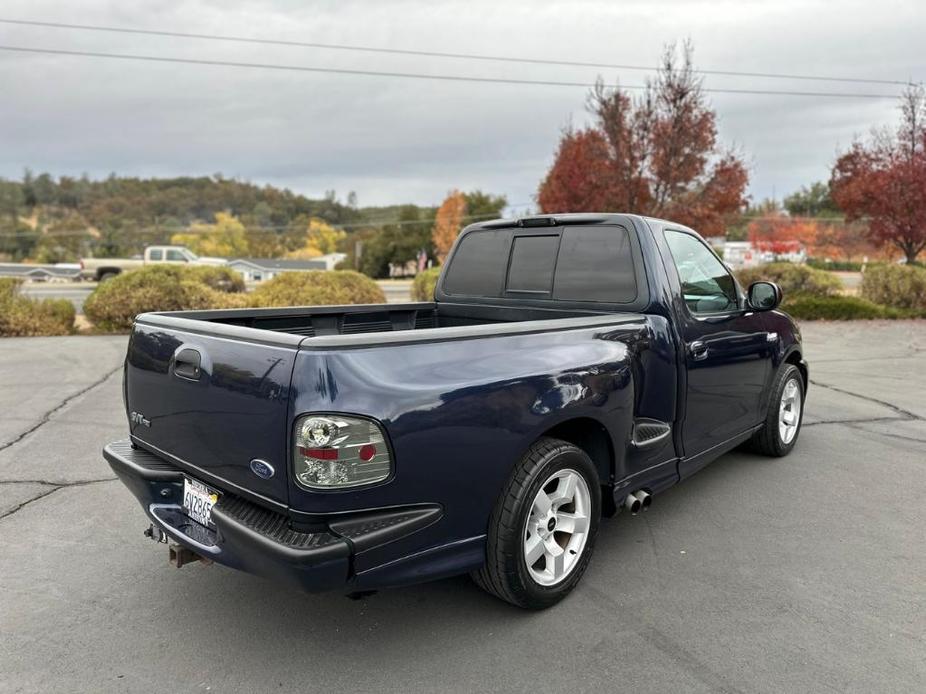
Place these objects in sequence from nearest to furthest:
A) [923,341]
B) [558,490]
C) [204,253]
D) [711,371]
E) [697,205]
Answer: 1. [558,490]
2. [711,371]
3. [923,341]
4. [697,205]
5. [204,253]

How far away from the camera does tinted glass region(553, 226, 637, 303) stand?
3799mm

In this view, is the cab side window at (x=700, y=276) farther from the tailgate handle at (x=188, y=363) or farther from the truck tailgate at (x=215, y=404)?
the tailgate handle at (x=188, y=363)

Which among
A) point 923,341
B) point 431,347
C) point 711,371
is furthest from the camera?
point 923,341

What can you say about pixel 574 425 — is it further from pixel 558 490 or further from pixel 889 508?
pixel 889 508

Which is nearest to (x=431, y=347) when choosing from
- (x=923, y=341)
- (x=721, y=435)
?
(x=721, y=435)

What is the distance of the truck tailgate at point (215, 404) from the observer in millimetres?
2338

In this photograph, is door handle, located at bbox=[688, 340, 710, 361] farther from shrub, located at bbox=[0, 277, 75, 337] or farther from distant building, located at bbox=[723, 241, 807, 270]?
distant building, located at bbox=[723, 241, 807, 270]

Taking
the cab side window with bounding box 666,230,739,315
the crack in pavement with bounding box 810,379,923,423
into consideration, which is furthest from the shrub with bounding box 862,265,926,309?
the cab side window with bounding box 666,230,739,315

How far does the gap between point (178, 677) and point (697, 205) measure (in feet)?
50.4

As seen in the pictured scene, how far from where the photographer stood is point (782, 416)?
17.5 ft

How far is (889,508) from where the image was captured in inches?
169

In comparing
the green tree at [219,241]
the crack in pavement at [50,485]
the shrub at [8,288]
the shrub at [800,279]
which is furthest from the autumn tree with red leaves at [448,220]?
the crack in pavement at [50,485]

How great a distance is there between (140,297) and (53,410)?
703 centimetres

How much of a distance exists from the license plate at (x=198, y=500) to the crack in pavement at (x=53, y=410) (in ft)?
12.8
